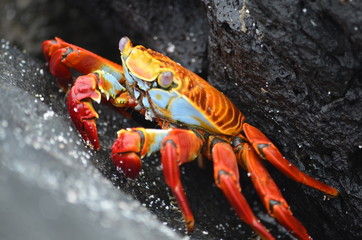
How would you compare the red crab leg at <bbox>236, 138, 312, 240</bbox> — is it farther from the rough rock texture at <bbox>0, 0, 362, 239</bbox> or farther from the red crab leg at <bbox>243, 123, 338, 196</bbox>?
the rough rock texture at <bbox>0, 0, 362, 239</bbox>

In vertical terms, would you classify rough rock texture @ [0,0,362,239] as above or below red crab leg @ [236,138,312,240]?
above

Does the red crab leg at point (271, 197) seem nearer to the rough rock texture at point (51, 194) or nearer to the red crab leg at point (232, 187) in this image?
the red crab leg at point (232, 187)

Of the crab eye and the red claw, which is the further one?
the crab eye

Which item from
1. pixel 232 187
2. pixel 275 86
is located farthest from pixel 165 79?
pixel 232 187

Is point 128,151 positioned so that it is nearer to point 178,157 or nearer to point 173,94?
point 178,157

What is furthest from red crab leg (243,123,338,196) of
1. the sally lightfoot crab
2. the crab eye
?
the crab eye

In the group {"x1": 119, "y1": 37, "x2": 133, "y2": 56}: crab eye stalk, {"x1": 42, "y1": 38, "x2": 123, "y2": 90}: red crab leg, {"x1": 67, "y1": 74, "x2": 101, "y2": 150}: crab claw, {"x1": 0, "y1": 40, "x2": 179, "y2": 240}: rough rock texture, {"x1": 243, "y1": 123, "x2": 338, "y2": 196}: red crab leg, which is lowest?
{"x1": 0, "y1": 40, "x2": 179, "y2": 240}: rough rock texture

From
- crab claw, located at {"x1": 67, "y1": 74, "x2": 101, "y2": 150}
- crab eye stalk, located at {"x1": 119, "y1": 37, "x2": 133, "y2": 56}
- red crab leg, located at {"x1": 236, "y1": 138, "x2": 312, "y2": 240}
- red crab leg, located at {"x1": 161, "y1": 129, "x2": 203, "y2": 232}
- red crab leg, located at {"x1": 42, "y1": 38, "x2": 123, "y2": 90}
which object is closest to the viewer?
red crab leg, located at {"x1": 161, "y1": 129, "x2": 203, "y2": 232}

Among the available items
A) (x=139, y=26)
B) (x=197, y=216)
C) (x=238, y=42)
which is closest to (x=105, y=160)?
(x=197, y=216)
